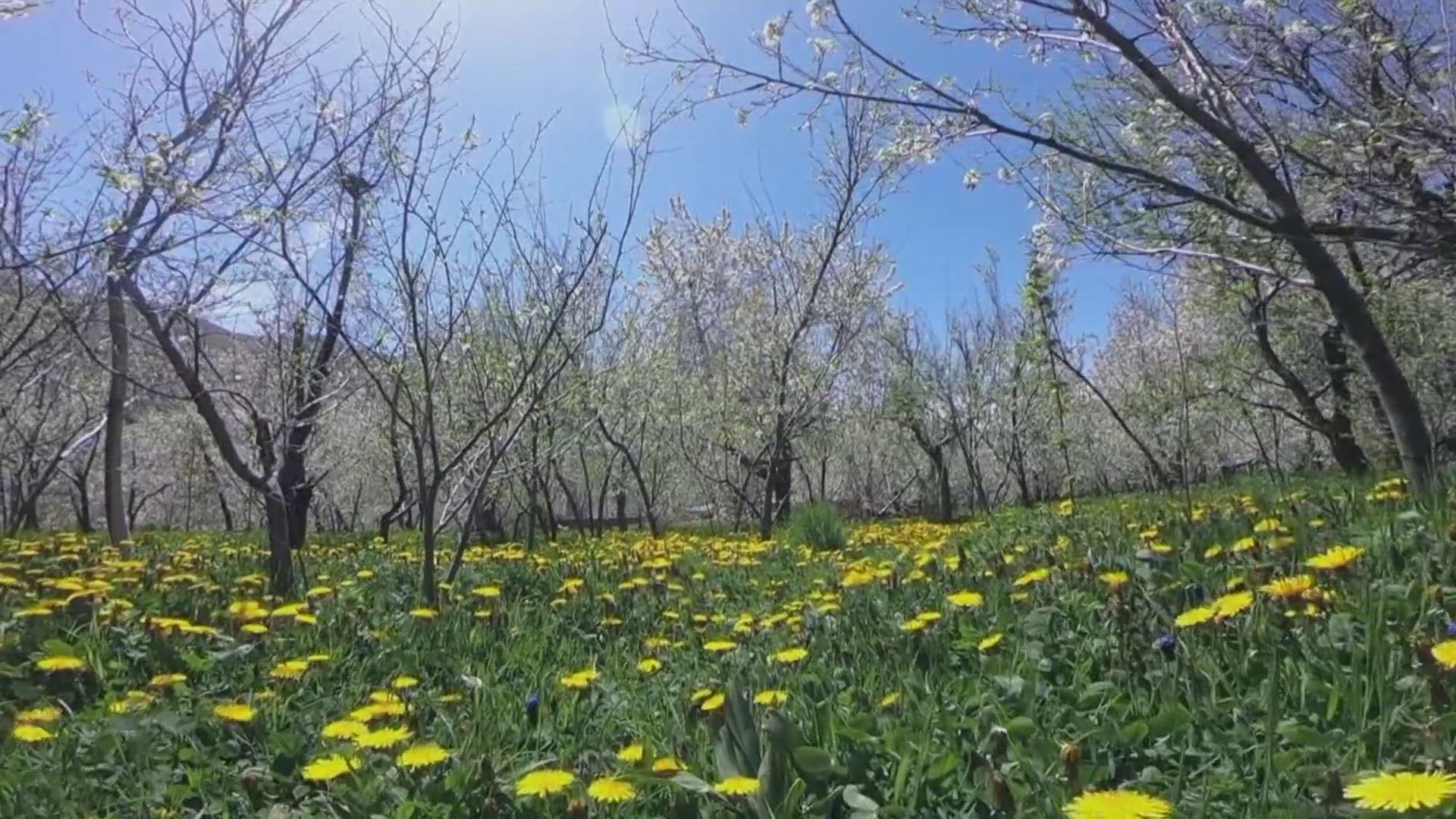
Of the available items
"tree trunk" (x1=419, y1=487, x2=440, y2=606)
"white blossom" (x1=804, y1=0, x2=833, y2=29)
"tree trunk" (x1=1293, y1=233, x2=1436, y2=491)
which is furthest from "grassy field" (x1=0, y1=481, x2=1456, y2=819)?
"white blossom" (x1=804, y1=0, x2=833, y2=29)

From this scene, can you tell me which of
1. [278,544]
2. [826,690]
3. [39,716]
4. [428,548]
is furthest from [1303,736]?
[278,544]

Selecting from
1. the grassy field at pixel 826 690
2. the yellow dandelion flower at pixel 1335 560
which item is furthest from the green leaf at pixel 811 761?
the yellow dandelion flower at pixel 1335 560

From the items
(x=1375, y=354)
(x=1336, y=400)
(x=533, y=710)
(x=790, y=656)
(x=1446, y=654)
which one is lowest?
(x=533, y=710)

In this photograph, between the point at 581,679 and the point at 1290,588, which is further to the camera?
the point at 581,679

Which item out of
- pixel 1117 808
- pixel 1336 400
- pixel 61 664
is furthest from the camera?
pixel 1336 400

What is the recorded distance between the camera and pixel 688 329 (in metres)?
19.7

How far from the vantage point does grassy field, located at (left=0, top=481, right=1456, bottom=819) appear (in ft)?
5.39

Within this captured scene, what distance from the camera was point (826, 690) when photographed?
2.48 meters

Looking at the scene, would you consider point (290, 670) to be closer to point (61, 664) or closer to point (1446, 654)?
point (61, 664)

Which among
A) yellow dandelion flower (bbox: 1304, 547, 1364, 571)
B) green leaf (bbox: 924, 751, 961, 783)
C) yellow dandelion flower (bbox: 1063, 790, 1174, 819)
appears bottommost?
green leaf (bbox: 924, 751, 961, 783)

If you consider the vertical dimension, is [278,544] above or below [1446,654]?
above

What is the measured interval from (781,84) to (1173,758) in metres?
2.96

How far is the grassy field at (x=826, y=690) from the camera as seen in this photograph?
5.39 feet

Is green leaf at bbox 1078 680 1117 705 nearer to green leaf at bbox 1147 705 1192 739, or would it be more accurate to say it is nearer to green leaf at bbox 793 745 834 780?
green leaf at bbox 1147 705 1192 739
